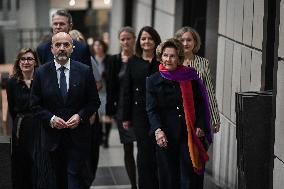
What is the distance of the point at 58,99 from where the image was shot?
6.38 meters

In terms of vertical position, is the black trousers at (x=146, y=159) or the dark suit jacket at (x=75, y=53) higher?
the dark suit jacket at (x=75, y=53)

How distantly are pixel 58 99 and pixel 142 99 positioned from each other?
1115 mm

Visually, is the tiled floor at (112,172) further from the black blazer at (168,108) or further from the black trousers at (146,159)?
the black blazer at (168,108)

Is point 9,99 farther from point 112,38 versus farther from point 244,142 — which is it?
point 112,38


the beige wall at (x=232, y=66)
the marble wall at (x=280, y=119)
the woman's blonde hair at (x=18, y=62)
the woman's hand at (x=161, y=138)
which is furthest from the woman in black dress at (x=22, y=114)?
the marble wall at (x=280, y=119)

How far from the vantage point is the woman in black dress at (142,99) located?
7.08m

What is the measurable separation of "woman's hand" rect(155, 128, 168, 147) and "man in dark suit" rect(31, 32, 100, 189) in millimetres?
660

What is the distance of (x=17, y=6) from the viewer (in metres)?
22.8

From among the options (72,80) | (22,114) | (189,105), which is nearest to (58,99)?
(72,80)

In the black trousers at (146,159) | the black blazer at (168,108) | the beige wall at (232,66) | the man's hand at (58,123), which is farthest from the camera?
the black trousers at (146,159)

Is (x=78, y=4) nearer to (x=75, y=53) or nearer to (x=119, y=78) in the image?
(x=119, y=78)

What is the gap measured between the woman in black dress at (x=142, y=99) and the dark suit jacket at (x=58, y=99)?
0.77m

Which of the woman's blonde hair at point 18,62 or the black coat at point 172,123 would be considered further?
the woman's blonde hair at point 18,62

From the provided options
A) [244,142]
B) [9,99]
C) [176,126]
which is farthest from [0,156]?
[244,142]
